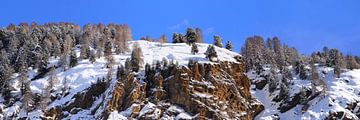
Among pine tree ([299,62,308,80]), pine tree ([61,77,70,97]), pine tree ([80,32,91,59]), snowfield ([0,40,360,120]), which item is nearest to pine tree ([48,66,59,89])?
snowfield ([0,40,360,120])

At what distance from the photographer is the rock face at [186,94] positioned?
105 m

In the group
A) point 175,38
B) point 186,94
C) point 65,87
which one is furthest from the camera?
point 175,38

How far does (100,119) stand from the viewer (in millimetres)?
101750

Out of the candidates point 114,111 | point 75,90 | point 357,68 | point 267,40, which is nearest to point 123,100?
point 114,111

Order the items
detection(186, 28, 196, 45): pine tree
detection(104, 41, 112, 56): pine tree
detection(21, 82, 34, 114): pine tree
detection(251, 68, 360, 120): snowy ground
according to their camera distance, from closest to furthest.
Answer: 1. detection(21, 82, 34, 114): pine tree
2. detection(251, 68, 360, 120): snowy ground
3. detection(104, 41, 112, 56): pine tree
4. detection(186, 28, 196, 45): pine tree

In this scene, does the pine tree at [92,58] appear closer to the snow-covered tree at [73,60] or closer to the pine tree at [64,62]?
the snow-covered tree at [73,60]

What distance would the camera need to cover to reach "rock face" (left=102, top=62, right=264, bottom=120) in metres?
105

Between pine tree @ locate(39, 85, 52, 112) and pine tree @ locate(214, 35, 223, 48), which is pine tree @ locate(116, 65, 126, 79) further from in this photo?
pine tree @ locate(214, 35, 223, 48)

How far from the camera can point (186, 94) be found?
108125 millimetres

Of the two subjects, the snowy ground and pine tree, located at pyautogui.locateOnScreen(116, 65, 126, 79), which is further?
the snowy ground

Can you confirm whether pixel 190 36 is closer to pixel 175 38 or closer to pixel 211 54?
pixel 175 38

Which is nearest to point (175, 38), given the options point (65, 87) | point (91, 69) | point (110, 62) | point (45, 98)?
point (110, 62)

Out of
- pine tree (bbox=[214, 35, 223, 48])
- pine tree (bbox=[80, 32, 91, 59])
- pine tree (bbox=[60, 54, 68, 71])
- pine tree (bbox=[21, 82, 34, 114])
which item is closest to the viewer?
pine tree (bbox=[21, 82, 34, 114])

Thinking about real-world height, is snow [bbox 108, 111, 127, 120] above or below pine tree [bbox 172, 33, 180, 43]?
below
